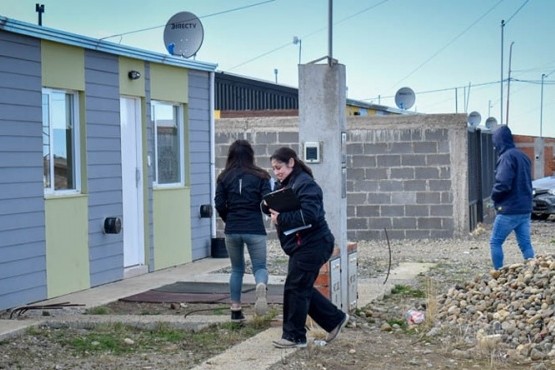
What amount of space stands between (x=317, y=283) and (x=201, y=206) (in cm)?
695

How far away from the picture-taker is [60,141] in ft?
41.7

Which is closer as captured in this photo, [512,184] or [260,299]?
[260,299]

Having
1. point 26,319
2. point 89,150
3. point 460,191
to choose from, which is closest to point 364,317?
point 26,319

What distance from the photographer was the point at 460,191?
763 inches

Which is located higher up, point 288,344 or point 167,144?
point 167,144

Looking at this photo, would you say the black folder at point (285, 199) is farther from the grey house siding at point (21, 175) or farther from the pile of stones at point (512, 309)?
the grey house siding at point (21, 175)

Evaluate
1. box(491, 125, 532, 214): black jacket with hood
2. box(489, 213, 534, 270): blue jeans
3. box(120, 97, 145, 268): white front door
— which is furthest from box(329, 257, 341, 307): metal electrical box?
box(120, 97, 145, 268): white front door

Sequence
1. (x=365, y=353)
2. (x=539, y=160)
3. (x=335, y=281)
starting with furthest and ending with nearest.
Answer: (x=539, y=160), (x=335, y=281), (x=365, y=353)

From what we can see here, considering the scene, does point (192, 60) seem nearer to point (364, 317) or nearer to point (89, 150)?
point (89, 150)

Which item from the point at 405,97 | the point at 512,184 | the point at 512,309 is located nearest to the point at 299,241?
the point at 512,309

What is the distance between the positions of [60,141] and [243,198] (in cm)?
379

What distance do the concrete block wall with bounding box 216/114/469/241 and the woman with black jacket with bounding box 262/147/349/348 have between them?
428 inches

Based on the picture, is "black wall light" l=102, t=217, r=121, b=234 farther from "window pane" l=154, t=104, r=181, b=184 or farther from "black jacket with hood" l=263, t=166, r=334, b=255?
"black jacket with hood" l=263, t=166, r=334, b=255

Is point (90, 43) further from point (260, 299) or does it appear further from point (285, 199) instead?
point (285, 199)
